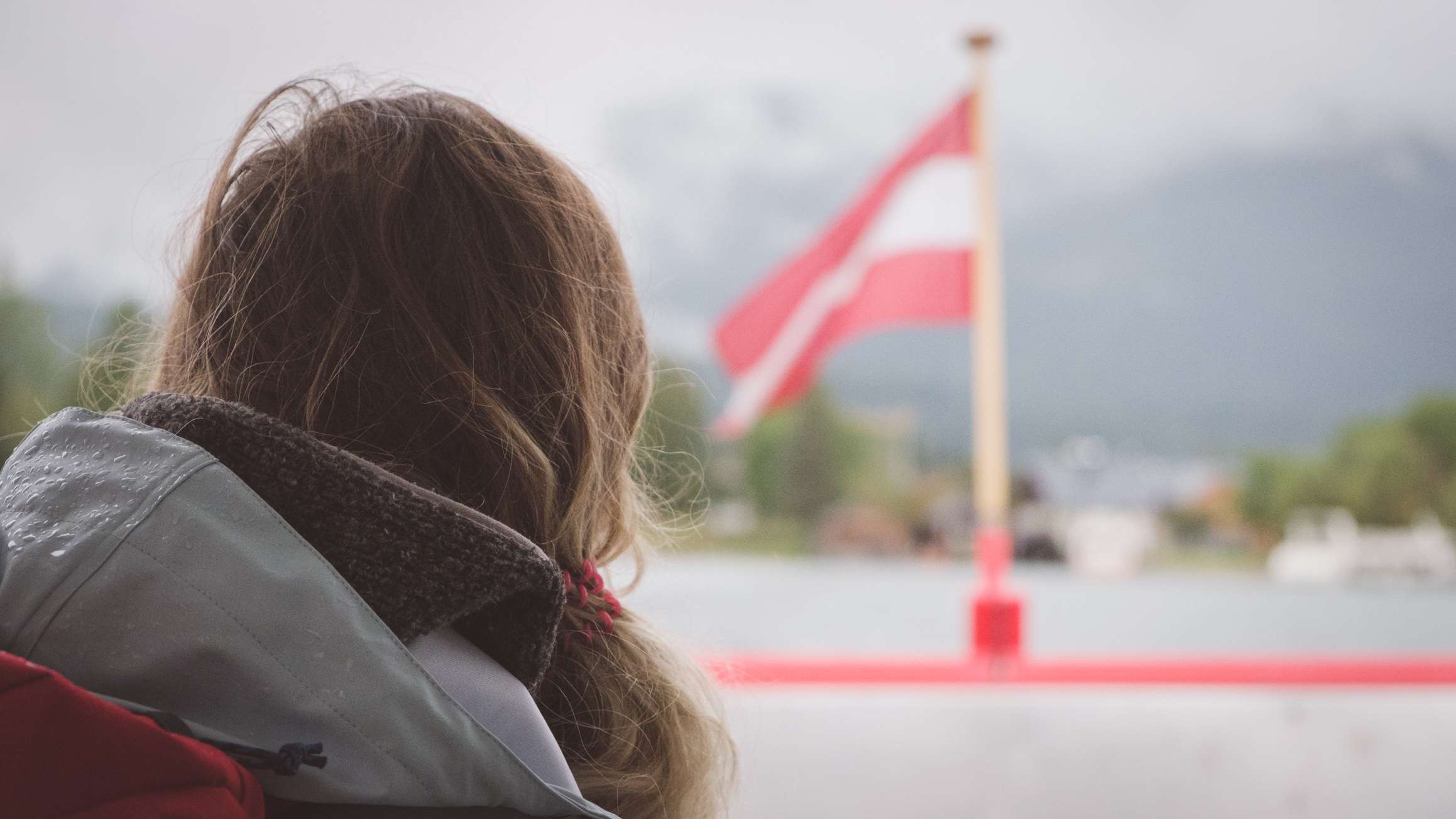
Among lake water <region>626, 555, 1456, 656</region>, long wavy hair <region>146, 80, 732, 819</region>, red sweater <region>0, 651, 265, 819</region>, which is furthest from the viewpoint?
lake water <region>626, 555, 1456, 656</region>

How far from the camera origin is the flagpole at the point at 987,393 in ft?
5.21

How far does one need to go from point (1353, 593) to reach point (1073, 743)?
0.88 metres

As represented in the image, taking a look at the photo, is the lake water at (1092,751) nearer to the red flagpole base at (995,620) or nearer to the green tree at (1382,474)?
the red flagpole base at (995,620)

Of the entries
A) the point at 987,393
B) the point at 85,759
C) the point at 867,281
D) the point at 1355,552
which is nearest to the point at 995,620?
the point at 987,393

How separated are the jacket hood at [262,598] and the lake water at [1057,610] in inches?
51.7

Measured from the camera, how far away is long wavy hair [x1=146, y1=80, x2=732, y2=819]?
0.49 metres

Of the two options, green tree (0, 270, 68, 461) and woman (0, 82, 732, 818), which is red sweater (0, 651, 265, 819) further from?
green tree (0, 270, 68, 461)

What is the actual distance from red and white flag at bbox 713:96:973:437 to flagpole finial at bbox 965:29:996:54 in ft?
0.27

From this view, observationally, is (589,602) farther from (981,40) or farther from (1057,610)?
(1057,610)

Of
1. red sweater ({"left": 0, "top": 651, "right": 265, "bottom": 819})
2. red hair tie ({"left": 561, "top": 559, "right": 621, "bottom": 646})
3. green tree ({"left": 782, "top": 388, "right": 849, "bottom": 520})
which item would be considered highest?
red sweater ({"left": 0, "top": 651, "right": 265, "bottom": 819})

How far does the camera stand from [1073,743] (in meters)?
1.49

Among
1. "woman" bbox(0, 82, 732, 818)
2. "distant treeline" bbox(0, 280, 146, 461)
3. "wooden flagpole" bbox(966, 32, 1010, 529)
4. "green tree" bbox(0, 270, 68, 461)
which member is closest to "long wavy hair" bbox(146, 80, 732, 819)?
"woman" bbox(0, 82, 732, 818)

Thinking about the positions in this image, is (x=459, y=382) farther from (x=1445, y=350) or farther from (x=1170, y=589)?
(x=1445, y=350)

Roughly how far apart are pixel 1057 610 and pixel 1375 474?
76 centimetres
